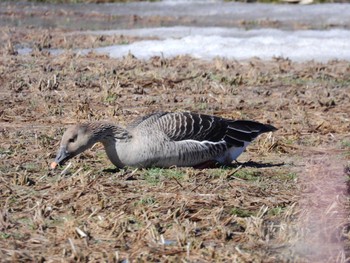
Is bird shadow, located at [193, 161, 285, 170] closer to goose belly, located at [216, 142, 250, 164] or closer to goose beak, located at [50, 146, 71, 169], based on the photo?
goose belly, located at [216, 142, 250, 164]

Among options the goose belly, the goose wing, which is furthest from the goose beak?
the goose belly

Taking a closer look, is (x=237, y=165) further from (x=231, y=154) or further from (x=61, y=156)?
(x=61, y=156)

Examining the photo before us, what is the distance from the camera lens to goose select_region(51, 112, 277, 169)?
9.20 metres

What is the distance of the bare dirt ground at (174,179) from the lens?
7086mm

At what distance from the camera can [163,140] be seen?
30.8ft

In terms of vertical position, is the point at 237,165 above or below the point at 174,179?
below

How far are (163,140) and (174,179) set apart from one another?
0.61m

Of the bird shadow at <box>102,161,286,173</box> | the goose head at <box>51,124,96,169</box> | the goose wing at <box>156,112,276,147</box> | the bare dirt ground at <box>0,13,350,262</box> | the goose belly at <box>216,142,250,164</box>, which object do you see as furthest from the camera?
the goose belly at <box>216,142,250,164</box>

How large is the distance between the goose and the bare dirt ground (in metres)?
0.17

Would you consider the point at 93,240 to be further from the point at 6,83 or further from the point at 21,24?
the point at 21,24

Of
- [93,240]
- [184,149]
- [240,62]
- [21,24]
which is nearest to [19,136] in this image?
[184,149]

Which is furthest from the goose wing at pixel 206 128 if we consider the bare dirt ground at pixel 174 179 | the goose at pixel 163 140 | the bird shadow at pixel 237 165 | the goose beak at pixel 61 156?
the goose beak at pixel 61 156

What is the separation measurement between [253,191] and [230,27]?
15.8 m

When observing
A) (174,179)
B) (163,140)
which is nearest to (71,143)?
(163,140)
